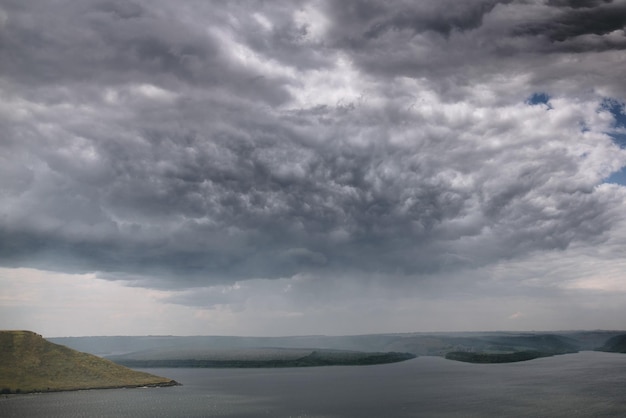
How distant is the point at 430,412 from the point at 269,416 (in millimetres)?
55980

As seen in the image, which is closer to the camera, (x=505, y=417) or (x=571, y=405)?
(x=505, y=417)

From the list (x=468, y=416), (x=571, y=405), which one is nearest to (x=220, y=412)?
(x=468, y=416)

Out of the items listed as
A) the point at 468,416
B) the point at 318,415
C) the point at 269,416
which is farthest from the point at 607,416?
the point at 269,416

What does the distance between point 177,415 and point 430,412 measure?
87159 millimetres

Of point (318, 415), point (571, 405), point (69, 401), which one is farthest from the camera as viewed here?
point (69, 401)

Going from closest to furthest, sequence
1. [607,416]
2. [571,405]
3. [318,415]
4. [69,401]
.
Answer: [607,416] → [318,415] → [571,405] → [69,401]

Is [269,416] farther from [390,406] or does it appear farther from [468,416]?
[468,416]

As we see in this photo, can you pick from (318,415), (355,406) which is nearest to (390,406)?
(355,406)

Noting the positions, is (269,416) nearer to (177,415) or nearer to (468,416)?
(177,415)

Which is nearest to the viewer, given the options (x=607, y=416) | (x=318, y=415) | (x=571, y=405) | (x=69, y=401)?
(x=607, y=416)

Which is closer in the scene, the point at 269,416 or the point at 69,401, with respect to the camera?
the point at 269,416

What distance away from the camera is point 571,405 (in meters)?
187

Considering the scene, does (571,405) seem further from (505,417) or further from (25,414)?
(25,414)

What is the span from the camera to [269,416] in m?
175
